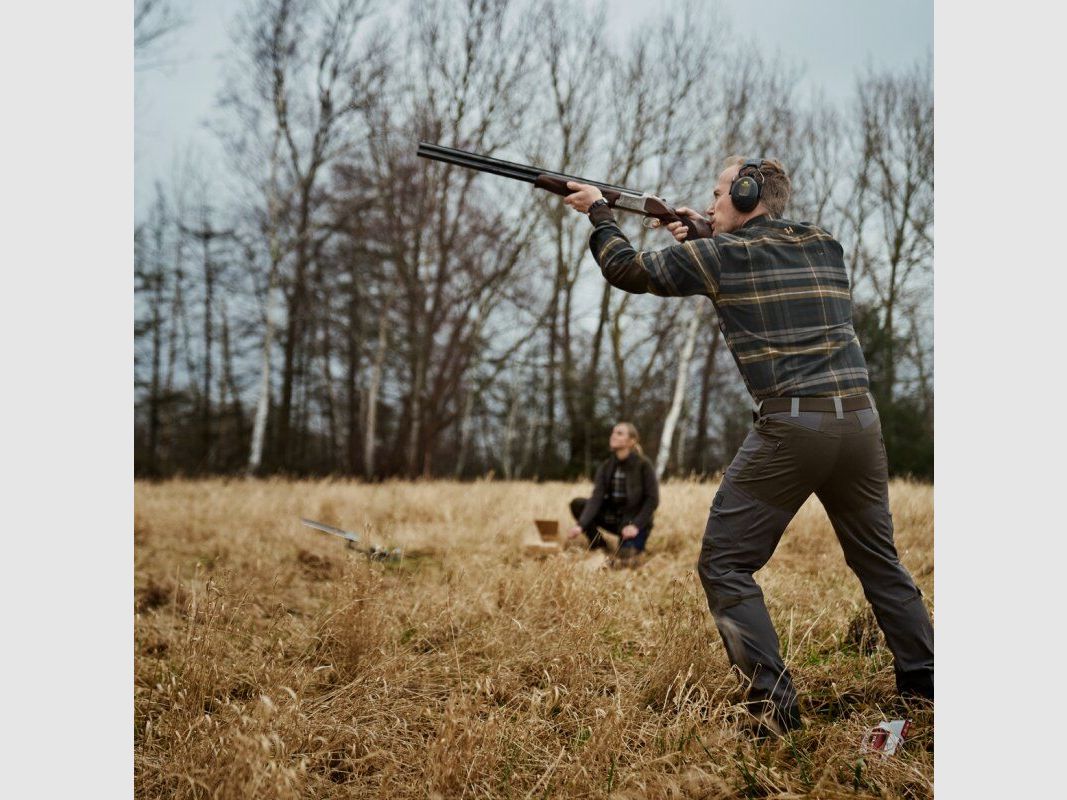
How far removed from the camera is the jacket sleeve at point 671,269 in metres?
2.29

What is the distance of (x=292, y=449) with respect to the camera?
19.0 m

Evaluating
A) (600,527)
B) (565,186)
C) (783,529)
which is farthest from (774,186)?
(600,527)

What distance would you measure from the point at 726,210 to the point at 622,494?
11.4ft

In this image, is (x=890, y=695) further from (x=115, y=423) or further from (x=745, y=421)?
(x=745, y=421)

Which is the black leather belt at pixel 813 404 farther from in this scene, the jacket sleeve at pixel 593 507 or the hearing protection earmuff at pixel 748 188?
the jacket sleeve at pixel 593 507

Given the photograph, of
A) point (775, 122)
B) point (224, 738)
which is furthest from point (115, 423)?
point (775, 122)

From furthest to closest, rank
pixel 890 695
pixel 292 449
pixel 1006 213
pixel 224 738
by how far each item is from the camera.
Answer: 1. pixel 292 449
2. pixel 890 695
3. pixel 1006 213
4. pixel 224 738

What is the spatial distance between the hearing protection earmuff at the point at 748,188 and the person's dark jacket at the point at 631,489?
10.6 ft

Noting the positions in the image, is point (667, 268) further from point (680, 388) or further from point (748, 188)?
point (680, 388)

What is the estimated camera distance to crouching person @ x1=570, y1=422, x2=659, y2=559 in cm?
Answer: 540

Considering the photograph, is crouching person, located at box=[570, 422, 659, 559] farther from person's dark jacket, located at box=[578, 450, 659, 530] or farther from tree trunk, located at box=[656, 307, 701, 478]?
tree trunk, located at box=[656, 307, 701, 478]

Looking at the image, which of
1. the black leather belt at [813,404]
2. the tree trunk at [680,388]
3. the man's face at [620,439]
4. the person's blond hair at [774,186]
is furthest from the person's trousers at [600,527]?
the tree trunk at [680,388]

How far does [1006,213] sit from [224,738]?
2.74m

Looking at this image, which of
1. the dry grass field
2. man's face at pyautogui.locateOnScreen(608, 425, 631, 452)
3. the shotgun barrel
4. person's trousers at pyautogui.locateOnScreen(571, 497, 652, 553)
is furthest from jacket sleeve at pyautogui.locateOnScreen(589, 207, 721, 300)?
man's face at pyautogui.locateOnScreen(608, 425, 631, 452)
